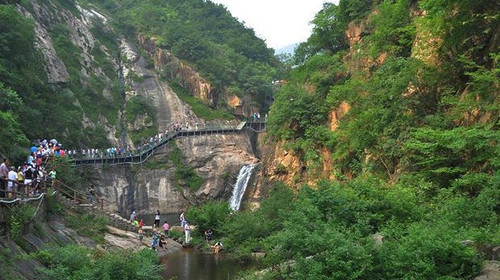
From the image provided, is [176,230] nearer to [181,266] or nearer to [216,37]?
[181,266]

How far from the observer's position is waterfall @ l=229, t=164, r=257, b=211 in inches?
1733

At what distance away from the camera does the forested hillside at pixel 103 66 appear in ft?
117

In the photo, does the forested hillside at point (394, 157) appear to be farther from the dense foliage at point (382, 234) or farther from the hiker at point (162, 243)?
the hiker at point (162, 243)

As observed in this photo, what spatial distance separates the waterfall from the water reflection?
54.1 feet

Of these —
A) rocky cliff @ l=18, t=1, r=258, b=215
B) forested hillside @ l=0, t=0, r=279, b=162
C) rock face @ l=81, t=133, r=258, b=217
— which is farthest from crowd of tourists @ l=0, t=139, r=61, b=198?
rocky cliff @ l=18, t=1, r=258, b=215

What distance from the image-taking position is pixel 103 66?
62250 mm

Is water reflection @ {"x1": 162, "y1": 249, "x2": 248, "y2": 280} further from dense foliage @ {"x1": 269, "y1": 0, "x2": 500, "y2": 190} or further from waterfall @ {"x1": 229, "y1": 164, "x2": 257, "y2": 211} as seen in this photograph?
waterfall @ {"x1": 229, "y1": 164, "x2": 257, "y2": 211}

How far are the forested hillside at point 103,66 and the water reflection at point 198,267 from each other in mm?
11739

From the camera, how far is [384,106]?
21.2 meters

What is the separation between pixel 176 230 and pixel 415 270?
2285 centimetres

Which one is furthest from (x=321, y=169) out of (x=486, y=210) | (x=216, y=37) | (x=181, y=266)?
(x=216, y=37)

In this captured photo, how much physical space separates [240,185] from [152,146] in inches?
418

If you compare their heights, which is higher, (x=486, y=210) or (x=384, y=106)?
(x=384, y=106)

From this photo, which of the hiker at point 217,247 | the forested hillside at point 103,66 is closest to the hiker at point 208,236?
the hiker at point 217,247
